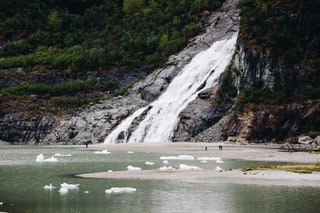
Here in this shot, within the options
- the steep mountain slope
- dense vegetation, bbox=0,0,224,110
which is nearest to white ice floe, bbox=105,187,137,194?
the steep mountain slope

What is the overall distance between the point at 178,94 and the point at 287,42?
83.1ft

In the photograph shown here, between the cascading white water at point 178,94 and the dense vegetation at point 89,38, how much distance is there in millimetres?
16167

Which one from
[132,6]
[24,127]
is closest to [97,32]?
[132,6]

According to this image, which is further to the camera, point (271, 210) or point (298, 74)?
point (298, 74)

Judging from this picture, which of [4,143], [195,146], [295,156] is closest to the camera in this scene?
[295,156]

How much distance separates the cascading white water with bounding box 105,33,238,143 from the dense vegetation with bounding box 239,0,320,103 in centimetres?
1146

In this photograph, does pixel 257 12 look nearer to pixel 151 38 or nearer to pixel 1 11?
pixel 151 38

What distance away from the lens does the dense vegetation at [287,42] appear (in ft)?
326

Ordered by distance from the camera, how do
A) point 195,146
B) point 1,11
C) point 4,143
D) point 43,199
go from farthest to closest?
point 1,11 → point 4,143 → point 195,146 → point 43,199

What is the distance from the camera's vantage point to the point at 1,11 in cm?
18638

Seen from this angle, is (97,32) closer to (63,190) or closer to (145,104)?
(145,104)

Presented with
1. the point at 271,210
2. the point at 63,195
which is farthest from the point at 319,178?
the point at 63,195

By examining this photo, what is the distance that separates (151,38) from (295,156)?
94.0 metres

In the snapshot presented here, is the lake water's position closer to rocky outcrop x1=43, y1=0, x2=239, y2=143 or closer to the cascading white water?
rocky outcrop x1=43, y1=0, x2=239, y2=143
